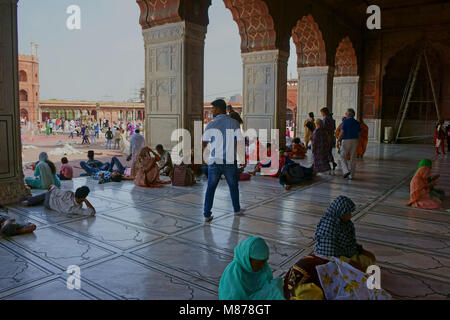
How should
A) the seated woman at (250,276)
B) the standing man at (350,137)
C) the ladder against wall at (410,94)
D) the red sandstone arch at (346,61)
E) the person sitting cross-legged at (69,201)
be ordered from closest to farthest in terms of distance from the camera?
1. the seated woman at (250,276)
2. the person sitting cross-legged at (69,201)
3. the standing man at (350,137)
4. the ladder against wall at (410,94)
5. the red sandstone arch at (346,61)

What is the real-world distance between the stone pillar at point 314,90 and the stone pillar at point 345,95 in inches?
114

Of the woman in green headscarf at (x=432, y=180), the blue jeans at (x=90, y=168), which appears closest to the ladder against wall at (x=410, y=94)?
the woman in green headscarf at (x=432, y=180)

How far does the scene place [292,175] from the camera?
6148mm

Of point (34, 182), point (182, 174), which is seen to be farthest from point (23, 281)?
point (182, 174)

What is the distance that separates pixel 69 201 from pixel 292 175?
3446mm

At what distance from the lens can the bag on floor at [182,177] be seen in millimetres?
5957

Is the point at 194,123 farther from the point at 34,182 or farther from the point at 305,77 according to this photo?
the point at 305,77

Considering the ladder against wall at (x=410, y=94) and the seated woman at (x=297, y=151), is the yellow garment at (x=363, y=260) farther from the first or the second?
the ladder against wall at (x=410, y=94)

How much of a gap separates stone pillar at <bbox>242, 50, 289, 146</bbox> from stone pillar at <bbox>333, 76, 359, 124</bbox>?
6086mm

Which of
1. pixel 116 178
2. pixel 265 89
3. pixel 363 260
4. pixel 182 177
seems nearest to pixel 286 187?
pixel 182 177

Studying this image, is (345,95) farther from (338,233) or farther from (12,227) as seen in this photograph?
(12,227)

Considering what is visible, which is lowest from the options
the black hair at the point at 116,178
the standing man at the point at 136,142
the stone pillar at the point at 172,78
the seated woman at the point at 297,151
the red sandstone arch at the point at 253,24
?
the black hair at the point at 116,178

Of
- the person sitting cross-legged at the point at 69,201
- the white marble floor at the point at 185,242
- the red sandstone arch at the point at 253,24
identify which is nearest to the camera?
the white marble floor at the point at 185,242
